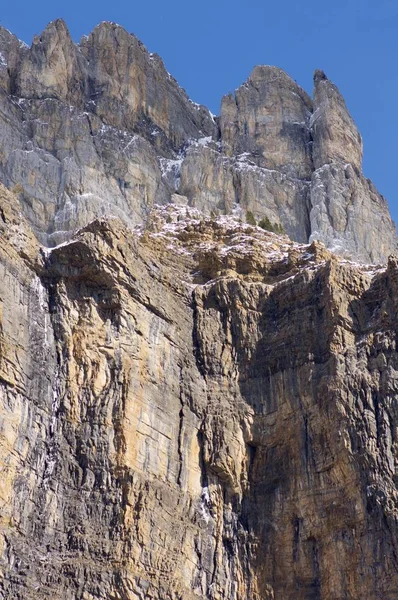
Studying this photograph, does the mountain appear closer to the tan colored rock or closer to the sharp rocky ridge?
the sharp rocky ridge

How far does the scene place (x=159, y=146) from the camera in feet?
361

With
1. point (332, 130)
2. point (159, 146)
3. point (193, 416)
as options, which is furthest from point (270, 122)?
point (193, 416)

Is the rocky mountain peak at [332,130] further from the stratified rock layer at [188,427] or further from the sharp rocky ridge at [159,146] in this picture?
the stratified rock layer at [188,427]

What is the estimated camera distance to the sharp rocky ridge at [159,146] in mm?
97500

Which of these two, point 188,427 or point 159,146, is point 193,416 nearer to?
point 188,427

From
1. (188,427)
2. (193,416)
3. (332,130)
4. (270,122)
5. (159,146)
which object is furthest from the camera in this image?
(270,122)

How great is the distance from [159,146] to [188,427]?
57.1 meters

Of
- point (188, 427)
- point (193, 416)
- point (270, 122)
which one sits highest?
point (270, 122)

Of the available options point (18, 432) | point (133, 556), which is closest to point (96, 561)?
point (133, 556)

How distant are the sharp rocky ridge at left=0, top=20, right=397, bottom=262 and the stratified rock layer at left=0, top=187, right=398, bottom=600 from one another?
33137 mm

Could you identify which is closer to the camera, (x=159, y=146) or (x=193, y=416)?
(x=193, y=416)

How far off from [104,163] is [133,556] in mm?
56294

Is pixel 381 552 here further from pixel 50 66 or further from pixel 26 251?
pixel 50 66

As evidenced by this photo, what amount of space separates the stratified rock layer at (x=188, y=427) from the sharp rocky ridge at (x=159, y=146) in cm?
3314
